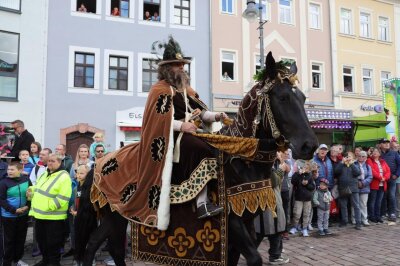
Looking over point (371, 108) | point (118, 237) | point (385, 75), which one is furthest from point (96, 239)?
point (385, 75)

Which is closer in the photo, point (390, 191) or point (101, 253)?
point (101, 253)

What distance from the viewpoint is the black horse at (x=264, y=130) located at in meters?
3.19

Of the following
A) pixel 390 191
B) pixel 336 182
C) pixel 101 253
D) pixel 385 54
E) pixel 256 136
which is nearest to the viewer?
pixel 256 136

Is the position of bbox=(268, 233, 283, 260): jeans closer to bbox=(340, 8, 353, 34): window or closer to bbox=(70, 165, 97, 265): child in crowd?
bbox=(70, 165, 97, 265): child in crowd

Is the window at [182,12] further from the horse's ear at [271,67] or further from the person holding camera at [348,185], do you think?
the horse's ear at [271,67]

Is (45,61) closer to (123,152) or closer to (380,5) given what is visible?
(123,152)

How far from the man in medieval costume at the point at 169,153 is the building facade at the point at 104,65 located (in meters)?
12.8

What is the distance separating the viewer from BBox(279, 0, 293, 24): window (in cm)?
2169

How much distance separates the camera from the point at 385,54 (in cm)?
2461

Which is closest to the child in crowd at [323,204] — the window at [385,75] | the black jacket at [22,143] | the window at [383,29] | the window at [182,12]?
the black jacket at [22,143]

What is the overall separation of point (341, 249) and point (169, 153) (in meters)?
5.17

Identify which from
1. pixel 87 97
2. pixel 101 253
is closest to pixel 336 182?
pixel 101 253

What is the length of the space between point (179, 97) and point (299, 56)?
19366mm

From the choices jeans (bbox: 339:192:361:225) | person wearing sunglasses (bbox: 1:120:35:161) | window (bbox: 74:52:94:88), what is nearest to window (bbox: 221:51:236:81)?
window (bbox: 74:52:94:88)
